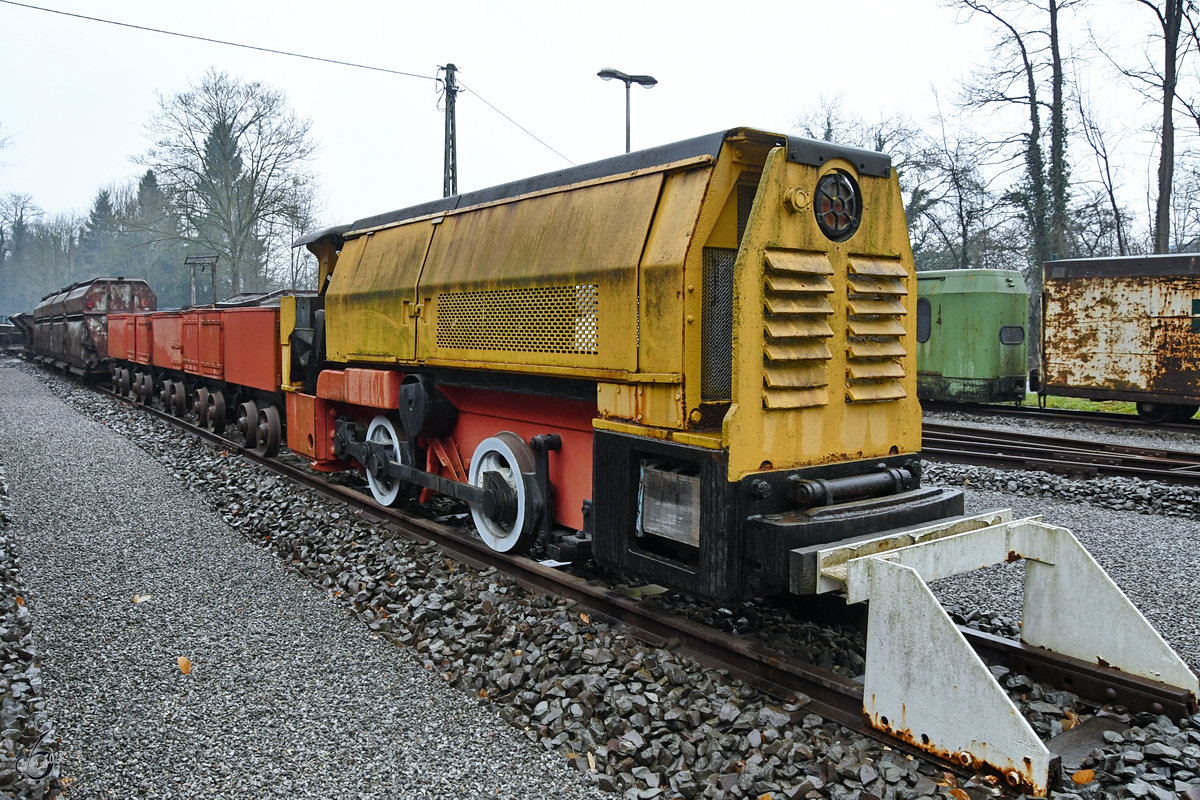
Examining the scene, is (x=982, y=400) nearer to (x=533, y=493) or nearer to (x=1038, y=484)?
(x=1038, y=484)

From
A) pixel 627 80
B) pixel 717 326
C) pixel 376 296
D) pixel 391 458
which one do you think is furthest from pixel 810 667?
pixel 627 80

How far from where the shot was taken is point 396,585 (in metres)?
5.59

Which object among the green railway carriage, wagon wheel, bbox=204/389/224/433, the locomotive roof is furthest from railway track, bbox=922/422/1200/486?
wagon wheel, bbox=204/389/224/433

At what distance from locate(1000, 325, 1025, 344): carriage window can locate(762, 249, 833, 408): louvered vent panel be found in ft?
45.9

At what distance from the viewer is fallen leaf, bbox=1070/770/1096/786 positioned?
9.92ft

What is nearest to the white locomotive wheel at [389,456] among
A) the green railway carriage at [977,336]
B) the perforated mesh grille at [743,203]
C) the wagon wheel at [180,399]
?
the perforated mesh grille at [743,203]

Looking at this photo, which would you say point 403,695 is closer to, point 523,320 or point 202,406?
point 523,320

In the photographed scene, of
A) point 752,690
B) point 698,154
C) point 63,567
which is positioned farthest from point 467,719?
point 63,567

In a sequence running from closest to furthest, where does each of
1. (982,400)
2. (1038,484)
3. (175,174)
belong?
(1038,484) < (982,400) < (175,174)

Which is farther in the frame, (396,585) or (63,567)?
(63,567)

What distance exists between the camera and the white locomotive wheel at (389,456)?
729 centimetres

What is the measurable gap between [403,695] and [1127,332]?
45.8 feet

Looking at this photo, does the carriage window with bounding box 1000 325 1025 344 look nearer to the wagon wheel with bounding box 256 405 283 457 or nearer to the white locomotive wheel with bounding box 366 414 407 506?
the white locomotive wheel with bounding box 366 414 407 506

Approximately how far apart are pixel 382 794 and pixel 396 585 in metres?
2.47
